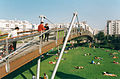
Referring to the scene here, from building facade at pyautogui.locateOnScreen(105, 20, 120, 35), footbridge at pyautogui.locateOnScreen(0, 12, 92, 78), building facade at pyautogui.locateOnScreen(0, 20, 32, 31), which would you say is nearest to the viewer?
footbridge at pyautogui.locateOnScreen(0, 12, 92, 78)

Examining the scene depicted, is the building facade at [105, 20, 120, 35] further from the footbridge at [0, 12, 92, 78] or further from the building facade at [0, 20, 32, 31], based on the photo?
the footbridge at [0, 12, 92, 78]

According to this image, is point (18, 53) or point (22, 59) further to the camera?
point (18, 53)

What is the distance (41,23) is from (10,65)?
4281 millimetres

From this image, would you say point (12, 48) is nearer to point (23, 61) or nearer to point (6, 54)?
point (6, 54)

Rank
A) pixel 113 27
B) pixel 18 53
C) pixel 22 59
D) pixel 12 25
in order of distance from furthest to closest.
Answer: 1. pixel 113 27
2. pixel 12 25
3. pixel 18 53
4. pixel 22 59

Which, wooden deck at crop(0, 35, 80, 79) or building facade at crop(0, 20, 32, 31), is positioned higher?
building facade at crop(0, 20, 32, 31)

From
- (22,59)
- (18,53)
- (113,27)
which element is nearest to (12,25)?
(18,53)

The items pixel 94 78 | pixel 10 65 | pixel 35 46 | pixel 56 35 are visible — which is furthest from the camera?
pixel 94 78

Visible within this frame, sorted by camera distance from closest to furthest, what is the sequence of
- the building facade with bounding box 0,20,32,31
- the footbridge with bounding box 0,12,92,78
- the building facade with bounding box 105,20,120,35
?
1. the footbridge with bounding box 0,12,92,78
2. the building facade with bounding box 0,20,32,31
3. the building facade with bounding box 105,20,120,35

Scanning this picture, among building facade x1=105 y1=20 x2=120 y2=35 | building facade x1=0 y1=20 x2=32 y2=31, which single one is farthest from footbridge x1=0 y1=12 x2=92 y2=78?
building facade x1=105 y1=20 x2=120 y2=35

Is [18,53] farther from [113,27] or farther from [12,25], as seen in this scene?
[113,27]

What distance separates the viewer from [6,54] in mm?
4605

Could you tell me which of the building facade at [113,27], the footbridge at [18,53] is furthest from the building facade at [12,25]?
the building facade at [113,27]

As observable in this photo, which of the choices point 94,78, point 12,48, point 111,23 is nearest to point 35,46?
point 12,48
